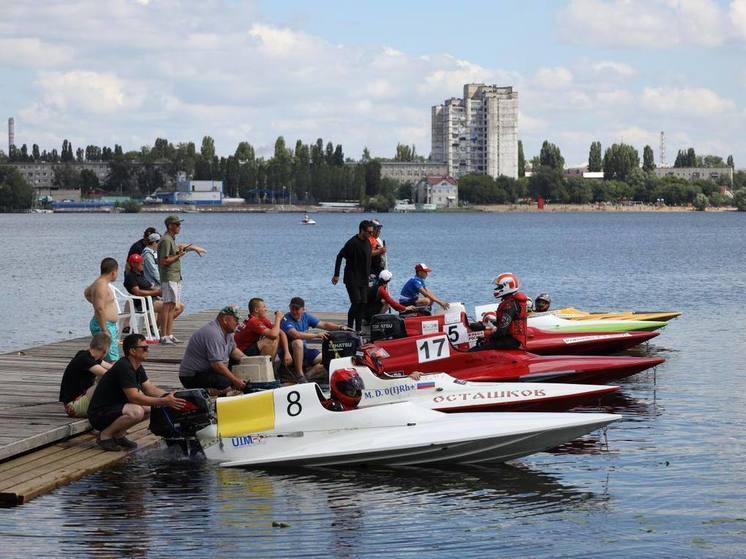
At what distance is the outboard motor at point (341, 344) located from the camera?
58.4ft

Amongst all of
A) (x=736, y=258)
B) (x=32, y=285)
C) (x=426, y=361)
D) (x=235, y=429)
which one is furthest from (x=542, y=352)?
(x=736, y=258)

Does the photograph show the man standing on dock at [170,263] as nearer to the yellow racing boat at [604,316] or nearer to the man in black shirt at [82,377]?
the man in black shirt at [82,377]

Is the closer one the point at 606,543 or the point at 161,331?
the point at 606,543

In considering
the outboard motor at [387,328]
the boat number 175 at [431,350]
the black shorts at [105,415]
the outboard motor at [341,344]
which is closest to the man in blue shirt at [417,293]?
the outboard motor at [387,328]

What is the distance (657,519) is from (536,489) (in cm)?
155

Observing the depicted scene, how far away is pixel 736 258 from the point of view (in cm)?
8062

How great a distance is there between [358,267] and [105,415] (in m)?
8.24

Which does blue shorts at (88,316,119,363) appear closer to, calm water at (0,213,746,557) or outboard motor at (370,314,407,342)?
calm water at (0,213,746,557)

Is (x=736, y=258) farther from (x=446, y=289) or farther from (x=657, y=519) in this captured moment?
(x=657, y=519)

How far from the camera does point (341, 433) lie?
45.6 feet

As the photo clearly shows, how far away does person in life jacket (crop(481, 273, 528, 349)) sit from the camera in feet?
57.2

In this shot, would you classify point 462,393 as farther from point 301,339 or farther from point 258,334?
point 301,339

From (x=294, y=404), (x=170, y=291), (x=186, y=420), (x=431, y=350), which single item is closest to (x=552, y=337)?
(x=431, y=350)

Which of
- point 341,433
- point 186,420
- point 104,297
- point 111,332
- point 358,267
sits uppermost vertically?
point 358,267
